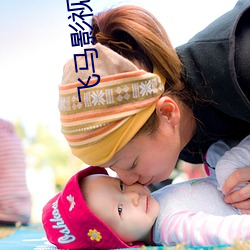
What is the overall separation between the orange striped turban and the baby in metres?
0.10

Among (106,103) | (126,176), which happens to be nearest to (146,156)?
(126,176)

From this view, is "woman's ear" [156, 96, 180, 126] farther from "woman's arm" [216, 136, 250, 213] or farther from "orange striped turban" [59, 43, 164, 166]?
"woman's arm" [216, 136, 250, 213]

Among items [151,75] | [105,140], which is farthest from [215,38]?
[105,140]

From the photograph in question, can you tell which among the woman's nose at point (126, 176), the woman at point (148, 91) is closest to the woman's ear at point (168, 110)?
the woman at point (148, 91)

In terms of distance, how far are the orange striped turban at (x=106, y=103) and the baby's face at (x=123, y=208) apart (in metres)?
0.08

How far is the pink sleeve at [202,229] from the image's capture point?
0.88 meters

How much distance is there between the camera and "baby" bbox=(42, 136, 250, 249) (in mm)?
1019

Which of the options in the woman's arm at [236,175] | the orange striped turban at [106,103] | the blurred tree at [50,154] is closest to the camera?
the orange striped turban at [106,103]

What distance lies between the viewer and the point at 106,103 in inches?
38.9

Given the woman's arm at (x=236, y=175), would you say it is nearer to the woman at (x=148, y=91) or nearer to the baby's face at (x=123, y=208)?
the woman at (x=148, y=91)

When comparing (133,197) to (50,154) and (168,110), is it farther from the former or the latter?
(50,154)

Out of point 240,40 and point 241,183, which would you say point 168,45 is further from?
point 241,183

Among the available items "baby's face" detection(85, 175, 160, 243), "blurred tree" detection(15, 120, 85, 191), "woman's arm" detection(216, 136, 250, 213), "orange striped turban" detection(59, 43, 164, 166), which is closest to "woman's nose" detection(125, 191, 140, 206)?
"baby's face" detection(85, 175, 160, 243)

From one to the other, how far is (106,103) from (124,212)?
0.24m
